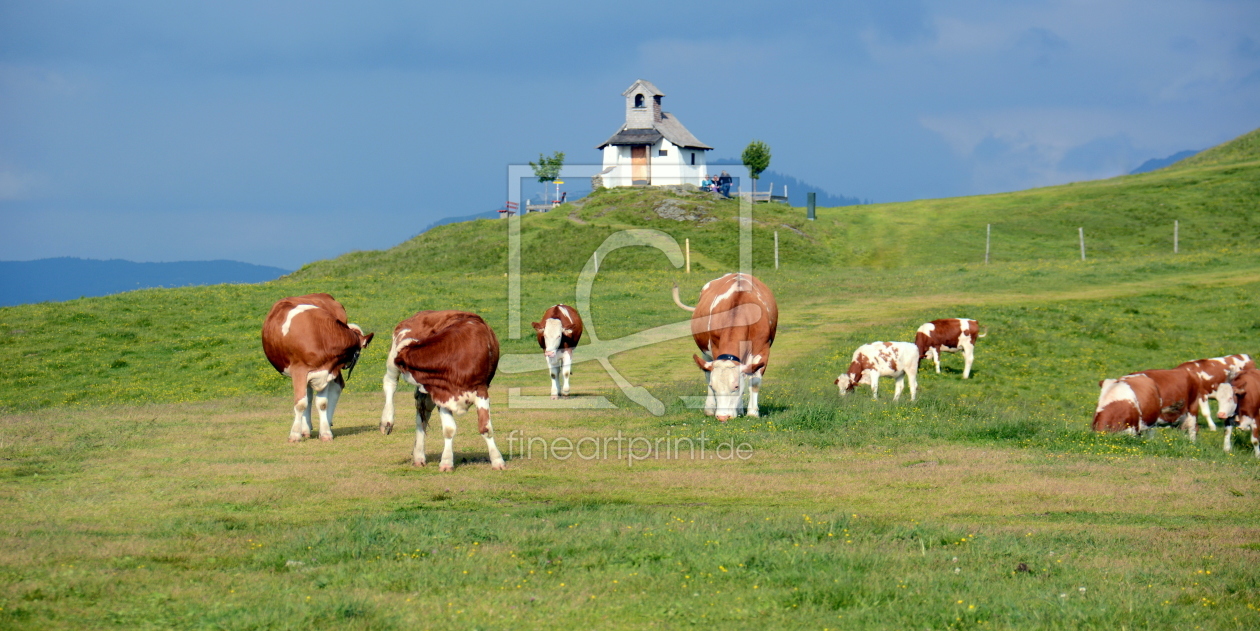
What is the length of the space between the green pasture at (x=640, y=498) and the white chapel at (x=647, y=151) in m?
58.7

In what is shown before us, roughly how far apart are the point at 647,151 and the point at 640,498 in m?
81.9

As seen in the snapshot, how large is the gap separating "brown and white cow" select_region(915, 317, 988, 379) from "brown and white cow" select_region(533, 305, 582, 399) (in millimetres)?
10261

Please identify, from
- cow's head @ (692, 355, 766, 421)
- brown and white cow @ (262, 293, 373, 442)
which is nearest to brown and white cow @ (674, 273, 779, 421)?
cow's head @ (692, 355, 766, 421)

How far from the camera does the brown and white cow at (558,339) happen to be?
23.8 m

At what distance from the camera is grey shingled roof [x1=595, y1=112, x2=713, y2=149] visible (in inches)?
3649

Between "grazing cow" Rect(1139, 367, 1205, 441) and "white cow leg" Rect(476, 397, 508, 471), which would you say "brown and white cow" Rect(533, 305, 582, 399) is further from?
"grazing cow" Rect(1139, 367, 1205, 441)

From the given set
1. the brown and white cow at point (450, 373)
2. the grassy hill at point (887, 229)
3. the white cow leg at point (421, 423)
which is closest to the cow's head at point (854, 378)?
the brown and white cow at point (450, 373)

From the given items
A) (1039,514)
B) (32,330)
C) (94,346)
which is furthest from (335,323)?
(32,330)

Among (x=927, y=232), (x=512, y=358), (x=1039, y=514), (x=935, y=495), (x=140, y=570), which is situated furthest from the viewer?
(x=927, y=232)

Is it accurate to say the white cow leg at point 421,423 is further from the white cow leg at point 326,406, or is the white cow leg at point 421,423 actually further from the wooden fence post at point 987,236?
the wooden fence post at point 987,236

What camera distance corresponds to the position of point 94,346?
3269 centimetres

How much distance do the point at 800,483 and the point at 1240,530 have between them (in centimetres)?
503

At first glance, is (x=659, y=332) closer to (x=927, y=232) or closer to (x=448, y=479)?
(x=448, y=479)

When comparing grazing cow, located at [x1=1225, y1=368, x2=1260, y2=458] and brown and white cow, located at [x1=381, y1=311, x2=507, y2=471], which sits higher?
brown and white cow, located at [x1=381, y1=311, x2=507, y2=471]
